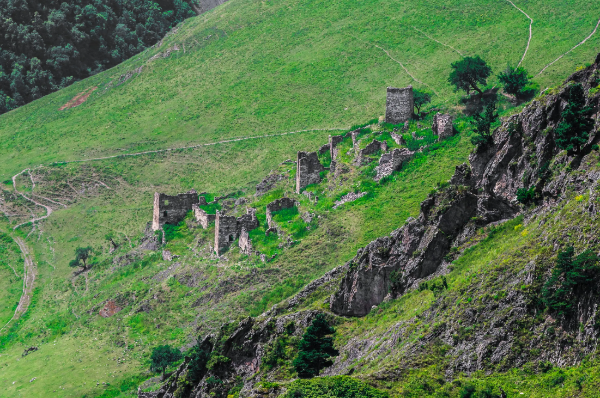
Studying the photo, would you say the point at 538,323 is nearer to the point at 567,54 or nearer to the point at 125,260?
the point at 125,260

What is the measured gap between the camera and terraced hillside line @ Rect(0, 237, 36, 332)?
10809 cm

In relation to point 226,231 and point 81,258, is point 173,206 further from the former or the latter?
point 81,258

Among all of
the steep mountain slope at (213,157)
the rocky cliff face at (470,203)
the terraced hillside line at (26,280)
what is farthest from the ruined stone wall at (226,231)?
the terraced hillside line at (26,280)

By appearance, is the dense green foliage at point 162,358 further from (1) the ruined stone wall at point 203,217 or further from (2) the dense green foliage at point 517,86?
(2) the dense green foliage at point 517,86

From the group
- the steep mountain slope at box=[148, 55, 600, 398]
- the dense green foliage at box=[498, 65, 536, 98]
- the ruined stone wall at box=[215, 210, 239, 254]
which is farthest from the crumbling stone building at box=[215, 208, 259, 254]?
the dense green foliage at box=[498, 65, 536, 98]

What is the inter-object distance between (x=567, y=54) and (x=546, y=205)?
66.3 metres

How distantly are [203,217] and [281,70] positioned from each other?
2500 inches

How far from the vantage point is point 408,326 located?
5578 cm

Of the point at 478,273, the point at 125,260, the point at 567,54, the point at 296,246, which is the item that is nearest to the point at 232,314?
the point at 296,246

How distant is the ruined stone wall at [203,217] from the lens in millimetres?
97188

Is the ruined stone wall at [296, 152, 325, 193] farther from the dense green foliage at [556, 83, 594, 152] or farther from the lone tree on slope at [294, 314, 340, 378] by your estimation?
the dense green foliage at [556, 83, 594, 152]

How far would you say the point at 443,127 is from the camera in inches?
3482

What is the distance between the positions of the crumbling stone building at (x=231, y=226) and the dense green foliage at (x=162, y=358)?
13.7 m

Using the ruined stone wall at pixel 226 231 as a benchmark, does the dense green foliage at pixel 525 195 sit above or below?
above
